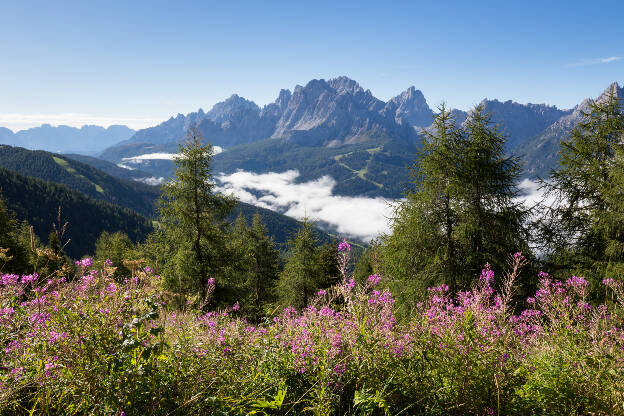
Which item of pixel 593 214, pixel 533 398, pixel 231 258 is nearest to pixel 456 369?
pixel 533 398

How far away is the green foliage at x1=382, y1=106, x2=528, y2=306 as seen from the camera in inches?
428

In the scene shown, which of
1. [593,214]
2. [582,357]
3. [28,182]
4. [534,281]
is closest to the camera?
[582,357]

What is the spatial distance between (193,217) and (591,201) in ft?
57.8

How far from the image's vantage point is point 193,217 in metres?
15.1

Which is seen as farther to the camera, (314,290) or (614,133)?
(314,290)

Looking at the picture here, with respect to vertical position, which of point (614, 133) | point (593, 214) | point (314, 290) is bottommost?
point (314, 290)

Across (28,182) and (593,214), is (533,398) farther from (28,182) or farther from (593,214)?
(28,182)

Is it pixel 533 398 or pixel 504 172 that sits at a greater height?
pixel 504 172

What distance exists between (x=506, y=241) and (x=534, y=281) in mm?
1607

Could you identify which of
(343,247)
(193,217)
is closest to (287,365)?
(343,247)

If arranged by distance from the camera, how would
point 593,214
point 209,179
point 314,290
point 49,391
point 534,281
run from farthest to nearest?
point 314,290, point 209,179, point 593,214, point 534,281, point 49,391

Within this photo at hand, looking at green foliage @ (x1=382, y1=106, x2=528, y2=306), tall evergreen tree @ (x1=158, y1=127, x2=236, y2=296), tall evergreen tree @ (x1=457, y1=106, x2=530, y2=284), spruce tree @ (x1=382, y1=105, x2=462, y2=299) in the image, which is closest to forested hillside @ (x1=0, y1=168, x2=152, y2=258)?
tall evergreen tree @ (x1=158, y1=127, x2=236, y2=296)

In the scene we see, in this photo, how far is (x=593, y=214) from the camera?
39.3 ft

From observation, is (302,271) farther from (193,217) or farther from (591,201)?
(591,201)
